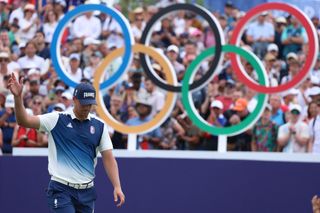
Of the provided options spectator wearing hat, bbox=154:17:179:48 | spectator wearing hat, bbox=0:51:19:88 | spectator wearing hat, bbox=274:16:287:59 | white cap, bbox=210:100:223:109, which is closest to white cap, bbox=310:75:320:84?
spectator wearing hat, bbox=274:16:287:59

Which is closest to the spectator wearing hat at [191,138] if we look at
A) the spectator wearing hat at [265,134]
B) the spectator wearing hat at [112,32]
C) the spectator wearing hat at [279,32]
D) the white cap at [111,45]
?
the spectator wearing hat at [265,134]

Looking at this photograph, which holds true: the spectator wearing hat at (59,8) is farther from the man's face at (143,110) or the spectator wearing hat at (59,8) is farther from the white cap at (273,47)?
the white cap at (273,47)

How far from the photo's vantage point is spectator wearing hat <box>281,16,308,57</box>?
13.5m

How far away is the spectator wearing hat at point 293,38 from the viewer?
44.2ft

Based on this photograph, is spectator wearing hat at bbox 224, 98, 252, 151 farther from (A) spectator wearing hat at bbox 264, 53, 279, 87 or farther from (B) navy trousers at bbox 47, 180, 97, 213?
(B) navy trousers at bbox 47, 180, 97, 213

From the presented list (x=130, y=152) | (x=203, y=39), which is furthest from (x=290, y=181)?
(x=203, y=39)

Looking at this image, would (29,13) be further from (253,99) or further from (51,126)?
(51,126)

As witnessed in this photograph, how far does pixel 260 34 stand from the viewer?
1380 cm

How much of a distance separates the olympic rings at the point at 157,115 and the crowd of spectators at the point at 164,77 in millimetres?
415

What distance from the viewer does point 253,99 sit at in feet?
42.5

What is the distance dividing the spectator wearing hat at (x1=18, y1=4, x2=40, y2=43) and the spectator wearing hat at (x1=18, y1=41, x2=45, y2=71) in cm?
55

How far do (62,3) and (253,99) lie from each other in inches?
150

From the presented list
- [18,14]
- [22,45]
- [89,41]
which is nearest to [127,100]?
[89,41]

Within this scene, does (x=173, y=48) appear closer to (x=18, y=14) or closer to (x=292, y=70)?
(x=292, y=70)
